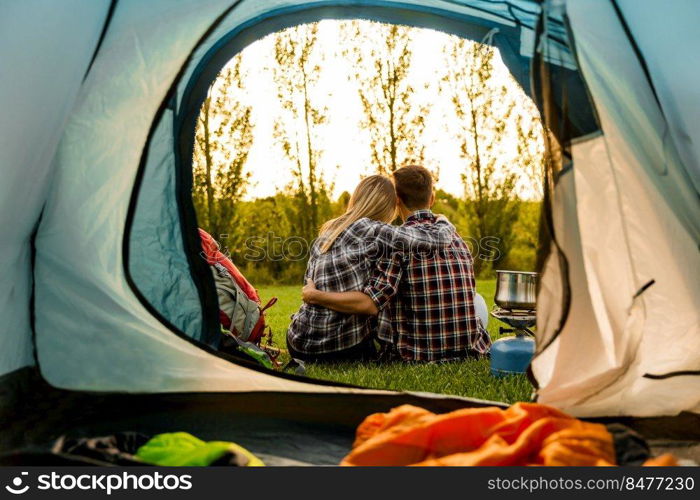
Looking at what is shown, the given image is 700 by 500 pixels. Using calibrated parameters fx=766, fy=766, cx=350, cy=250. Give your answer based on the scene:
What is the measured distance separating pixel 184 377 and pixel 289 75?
285 inches

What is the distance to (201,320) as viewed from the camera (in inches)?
106

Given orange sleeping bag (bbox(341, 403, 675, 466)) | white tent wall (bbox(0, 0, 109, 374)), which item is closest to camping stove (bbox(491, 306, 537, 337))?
orange sleeping bag (bbox(341, 403, 675, 466))

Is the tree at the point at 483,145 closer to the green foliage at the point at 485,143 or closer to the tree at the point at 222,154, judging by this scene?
the green foliage at the point at 485,143

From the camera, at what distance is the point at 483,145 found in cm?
849

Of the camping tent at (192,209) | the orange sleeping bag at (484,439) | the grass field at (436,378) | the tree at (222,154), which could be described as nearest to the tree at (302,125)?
the tree at (222,154)

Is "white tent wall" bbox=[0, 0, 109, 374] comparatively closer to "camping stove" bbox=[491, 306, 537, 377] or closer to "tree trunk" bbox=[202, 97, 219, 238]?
"camping stove" bbox=[491, 306, 537, 377]

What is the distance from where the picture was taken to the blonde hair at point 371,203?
3.21 metres

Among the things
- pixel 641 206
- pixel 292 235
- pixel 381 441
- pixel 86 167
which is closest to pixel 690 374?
pixel 641 206

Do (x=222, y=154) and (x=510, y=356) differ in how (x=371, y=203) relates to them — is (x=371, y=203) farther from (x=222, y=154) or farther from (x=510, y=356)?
(x=222, y=154)

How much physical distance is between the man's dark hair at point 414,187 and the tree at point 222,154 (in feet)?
18.0

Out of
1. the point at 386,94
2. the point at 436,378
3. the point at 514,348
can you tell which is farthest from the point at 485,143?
the point at 436,378

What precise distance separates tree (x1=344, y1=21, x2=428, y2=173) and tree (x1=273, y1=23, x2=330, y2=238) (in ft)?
2.06

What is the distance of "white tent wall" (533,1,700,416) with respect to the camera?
1868 millimetres
